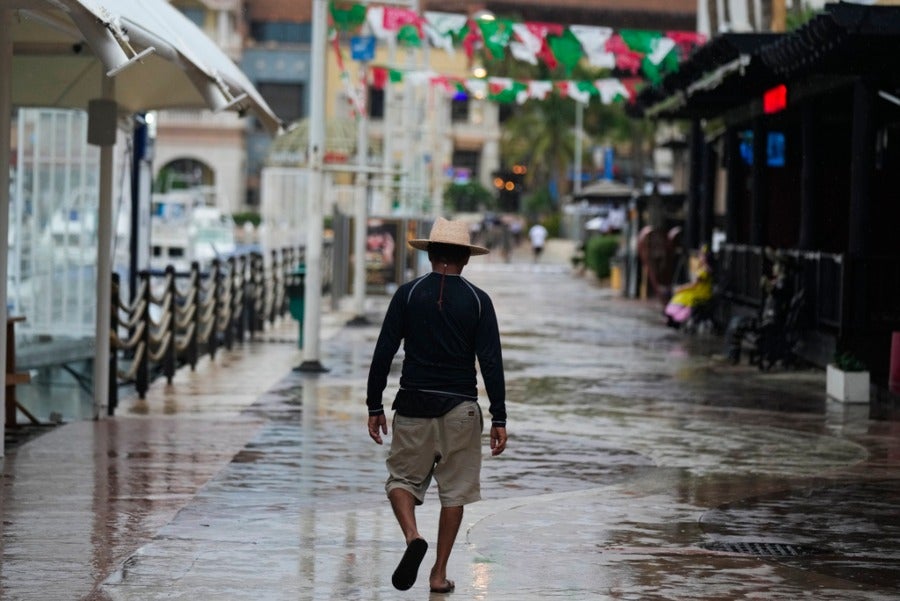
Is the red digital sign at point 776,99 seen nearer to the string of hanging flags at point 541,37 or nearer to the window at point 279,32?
the string of hanging flags at point 541,37

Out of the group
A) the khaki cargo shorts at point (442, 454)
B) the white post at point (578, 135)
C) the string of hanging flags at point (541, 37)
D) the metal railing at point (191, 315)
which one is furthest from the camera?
the white post at point (578, 135)

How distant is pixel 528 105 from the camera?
335ft

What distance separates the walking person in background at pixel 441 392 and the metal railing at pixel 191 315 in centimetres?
781

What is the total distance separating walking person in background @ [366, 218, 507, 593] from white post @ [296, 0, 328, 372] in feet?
40.1

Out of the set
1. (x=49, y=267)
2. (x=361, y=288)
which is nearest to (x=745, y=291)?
(x=361, y=288)

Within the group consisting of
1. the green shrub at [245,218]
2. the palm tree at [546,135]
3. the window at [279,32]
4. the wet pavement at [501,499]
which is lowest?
the wet pavement at [501,499]

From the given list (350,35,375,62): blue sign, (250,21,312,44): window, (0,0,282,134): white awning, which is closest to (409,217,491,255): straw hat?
(0,0,282,134): white awning

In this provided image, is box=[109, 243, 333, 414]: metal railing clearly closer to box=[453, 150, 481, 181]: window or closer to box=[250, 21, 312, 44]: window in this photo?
box=[250, 21, 312, 44]: window

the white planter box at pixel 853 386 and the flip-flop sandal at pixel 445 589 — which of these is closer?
the flip-flop sandal at pixel 445 589

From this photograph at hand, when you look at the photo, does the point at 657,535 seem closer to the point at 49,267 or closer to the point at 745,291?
the point at 49,267

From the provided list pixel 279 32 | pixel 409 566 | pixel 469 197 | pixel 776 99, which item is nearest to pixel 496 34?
pixel 776 99

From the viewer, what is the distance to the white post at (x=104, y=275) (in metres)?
15.4

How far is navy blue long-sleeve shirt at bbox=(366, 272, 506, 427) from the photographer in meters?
8.75

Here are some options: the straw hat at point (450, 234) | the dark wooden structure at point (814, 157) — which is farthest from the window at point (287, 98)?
the straw hat at point (450, 234)
